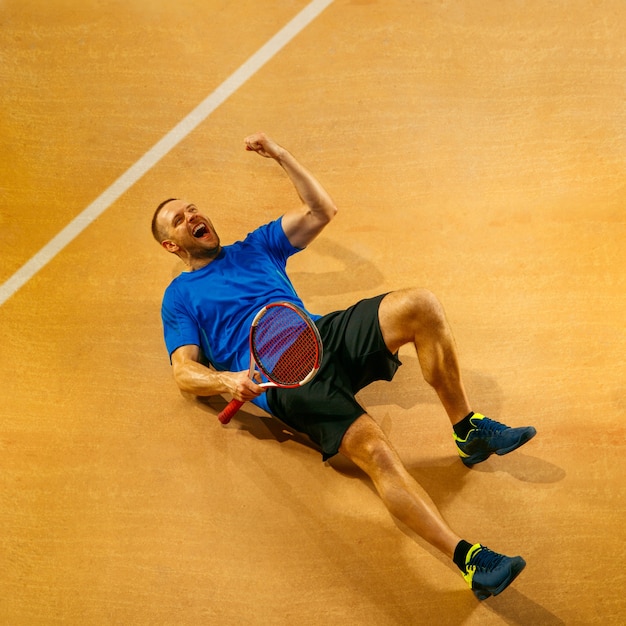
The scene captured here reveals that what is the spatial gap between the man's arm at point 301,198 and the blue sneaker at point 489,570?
1.26m

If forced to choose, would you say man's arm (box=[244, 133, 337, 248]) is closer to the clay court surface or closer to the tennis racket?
the clay court surface

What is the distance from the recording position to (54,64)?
3150 millimetres

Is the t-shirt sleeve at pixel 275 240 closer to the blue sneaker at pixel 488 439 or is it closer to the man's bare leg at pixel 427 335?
the man's bare leg at pixel 427 335

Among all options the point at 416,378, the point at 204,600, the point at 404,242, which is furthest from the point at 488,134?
the point at 204,600

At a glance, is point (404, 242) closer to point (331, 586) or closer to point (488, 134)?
point (488, 134)

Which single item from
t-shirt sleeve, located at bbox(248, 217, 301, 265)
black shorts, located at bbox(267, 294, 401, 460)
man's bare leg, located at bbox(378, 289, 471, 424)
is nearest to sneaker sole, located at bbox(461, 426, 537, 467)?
man's bare leg, located at bbox(378, 289, 471, 424)

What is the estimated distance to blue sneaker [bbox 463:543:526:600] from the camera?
2.20 metres

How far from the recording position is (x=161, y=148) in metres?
3.03

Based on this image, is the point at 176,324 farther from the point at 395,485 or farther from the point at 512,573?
the point at 512,573

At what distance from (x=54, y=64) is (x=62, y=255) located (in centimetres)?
93

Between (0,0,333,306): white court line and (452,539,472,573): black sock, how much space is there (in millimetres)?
1933

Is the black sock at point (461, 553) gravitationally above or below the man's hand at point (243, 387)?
below

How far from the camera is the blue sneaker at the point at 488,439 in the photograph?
2.38m

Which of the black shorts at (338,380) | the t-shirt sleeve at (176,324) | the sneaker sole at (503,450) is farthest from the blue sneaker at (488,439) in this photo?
the t-shirt sleeve at (176,324)
